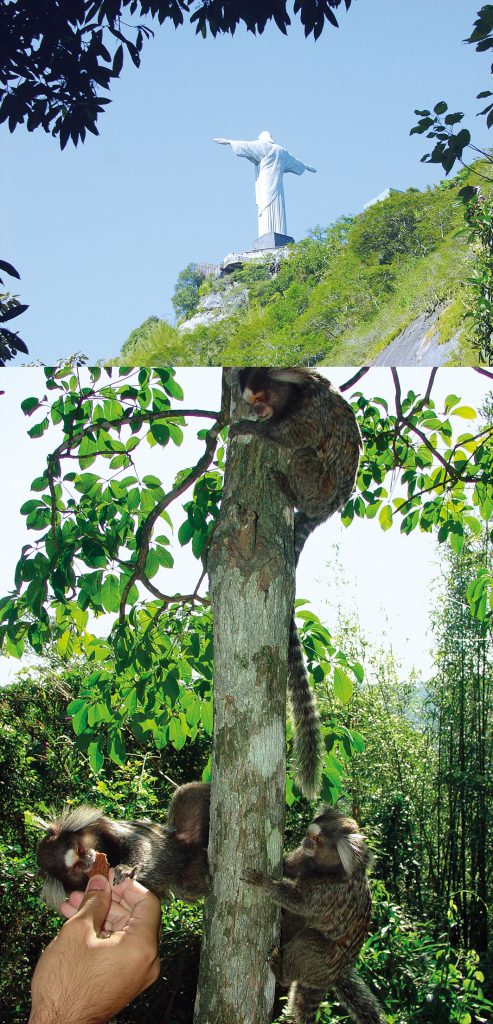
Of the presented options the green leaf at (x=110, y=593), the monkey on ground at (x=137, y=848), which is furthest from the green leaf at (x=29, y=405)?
the monkey on ground at (x=137, y=848)

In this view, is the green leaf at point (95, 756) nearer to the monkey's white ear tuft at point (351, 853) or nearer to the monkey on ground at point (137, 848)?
the monkey on ground at point (137, 848)

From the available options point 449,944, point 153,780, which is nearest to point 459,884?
point 449,944

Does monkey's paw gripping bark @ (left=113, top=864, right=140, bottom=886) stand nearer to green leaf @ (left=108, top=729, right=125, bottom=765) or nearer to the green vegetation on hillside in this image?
green leaf @ (left=108, top=729, right=125, bottom=765)

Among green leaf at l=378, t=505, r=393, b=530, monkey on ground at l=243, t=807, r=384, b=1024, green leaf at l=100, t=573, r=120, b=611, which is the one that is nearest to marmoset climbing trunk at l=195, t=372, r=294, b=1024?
monkey on ground at l=243, t=807, r=384, b=1024

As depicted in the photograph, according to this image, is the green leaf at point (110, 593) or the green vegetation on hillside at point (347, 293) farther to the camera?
the green leaf at point (110, 593)

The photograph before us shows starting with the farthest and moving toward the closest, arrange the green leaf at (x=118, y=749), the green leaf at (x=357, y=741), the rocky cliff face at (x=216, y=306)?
the green leaf at (x=357, y=741)
the green leaf at (x=118, y=749)
the rocky cliff face at (x=216, y=306)

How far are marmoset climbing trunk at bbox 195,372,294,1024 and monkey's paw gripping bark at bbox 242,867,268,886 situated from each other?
1 cm

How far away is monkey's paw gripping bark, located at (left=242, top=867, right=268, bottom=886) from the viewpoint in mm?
1627

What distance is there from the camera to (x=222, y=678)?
167 cm

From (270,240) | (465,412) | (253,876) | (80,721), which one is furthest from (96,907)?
(465,412)

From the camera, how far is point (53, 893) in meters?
1.95

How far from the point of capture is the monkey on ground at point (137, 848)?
1.85 m

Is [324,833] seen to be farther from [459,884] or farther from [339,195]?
[339,195]

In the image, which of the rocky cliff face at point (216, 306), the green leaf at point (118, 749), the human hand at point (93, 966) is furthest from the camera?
the green leaf at point (118, 749)
